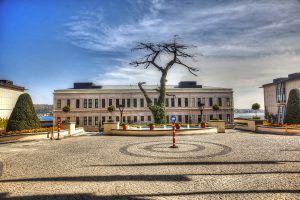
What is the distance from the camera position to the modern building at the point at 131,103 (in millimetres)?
50875

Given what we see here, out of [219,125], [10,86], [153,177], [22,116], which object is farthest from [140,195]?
[10,86]

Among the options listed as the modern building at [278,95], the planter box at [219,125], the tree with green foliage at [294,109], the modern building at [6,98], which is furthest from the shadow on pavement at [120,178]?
the modern building at [278,95]

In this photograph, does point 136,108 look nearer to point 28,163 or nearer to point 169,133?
point 169,133

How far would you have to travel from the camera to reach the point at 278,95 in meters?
40.9

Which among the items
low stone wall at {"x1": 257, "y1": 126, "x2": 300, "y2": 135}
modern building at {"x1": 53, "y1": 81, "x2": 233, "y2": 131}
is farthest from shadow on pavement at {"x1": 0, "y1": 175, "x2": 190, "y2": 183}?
modern building at {"x1": 53, "y1": 81, "x2": 233, "y2": 131}

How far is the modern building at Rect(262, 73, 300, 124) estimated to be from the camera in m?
37.2

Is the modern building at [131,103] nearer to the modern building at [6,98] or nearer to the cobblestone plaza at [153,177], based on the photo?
the modern building at [6,98]

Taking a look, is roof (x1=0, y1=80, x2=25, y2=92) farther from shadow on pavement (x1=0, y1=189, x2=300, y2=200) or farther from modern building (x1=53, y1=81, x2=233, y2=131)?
shadow on pavement (x1=0, y1=189, x2=300, y2=200)

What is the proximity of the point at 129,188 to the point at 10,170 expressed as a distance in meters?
5.42

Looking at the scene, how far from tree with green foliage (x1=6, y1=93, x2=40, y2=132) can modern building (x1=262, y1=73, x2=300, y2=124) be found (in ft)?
125

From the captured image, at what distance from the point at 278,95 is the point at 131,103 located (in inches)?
1199

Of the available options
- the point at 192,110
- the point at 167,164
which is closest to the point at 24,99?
the point at 167,164

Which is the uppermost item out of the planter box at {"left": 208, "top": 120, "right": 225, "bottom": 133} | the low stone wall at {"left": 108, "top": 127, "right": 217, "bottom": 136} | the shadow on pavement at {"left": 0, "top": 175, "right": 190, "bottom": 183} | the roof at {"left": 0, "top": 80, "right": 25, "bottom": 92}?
the roof at {"left": 0, "top": 80, "right": 25, "bottom": 92}

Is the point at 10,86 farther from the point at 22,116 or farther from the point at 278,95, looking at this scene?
the point at 278,95
